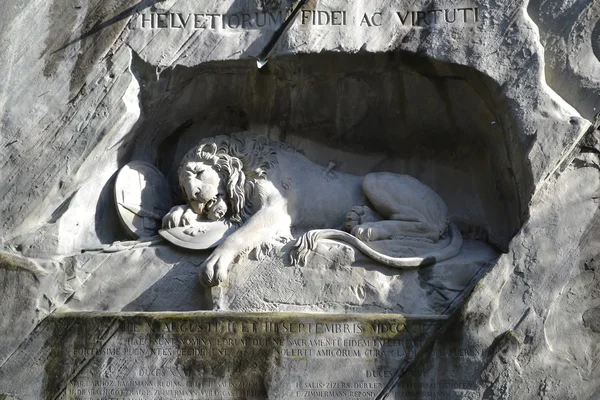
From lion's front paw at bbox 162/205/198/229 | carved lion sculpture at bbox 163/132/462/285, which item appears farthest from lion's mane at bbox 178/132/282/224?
lion's front paw at bbox 162/205/198/229

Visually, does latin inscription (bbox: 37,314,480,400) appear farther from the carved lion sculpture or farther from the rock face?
the carved lion sculpture

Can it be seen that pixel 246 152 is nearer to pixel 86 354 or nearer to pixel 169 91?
pixel 169 91

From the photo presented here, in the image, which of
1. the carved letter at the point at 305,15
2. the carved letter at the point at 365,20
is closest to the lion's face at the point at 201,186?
the carved letter at the point at 305,15

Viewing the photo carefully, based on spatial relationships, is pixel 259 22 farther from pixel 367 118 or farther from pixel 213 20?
pixel 367 118

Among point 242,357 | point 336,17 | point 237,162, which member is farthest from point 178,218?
point 336,17

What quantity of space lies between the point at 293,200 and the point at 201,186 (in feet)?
2.19

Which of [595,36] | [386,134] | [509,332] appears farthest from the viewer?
[386,134]

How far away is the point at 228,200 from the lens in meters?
8.37

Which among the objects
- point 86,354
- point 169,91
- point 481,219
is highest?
point 169,91

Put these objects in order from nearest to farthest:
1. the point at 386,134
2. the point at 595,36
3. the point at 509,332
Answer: the point at 509,332 → the point at 595,36 → the point at 386,134

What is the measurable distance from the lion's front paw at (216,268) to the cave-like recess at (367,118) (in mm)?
1066

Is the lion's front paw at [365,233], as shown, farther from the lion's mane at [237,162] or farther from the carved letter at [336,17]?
the carved letter at [336,17]

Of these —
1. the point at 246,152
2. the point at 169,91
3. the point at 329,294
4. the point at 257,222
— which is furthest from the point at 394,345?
the point at 169,91

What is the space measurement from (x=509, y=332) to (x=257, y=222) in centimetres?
190
